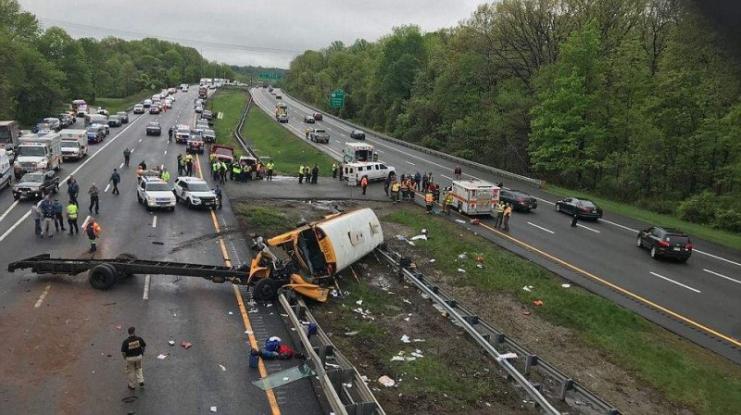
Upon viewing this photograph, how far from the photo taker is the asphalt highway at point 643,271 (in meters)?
19.2

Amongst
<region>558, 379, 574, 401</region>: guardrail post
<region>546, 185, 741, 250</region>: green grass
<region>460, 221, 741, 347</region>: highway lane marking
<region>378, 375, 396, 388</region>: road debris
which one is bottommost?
<region>378, 375, 396, 388</region>: road debris

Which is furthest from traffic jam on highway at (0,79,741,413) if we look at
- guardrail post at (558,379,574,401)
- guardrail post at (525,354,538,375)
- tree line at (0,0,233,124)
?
tree line at (0,0,233,124)

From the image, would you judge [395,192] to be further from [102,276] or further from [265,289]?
[102,276]

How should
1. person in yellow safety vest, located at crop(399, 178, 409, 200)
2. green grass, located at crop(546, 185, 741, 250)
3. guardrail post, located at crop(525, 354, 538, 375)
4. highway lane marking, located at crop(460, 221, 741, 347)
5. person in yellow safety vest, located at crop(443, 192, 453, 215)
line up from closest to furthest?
guardrail post, located at crop(525, 354, 538, 375) < highway lane marking, located at crop(460, 221, 741, 347) < green grass, located at crop(546, 185, 741, 250) < person in yellow safety vest, located at crop(443, 192, 453, 215) < person in yellow safety vest, located at crop(399, 178, 409, 200)

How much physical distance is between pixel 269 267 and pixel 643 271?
1702cm

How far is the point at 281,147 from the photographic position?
2630 inches

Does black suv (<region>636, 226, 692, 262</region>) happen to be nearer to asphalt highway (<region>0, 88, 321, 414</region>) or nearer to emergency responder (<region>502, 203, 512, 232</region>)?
emergency responder (<region>502, 203, 512, 232</region>)

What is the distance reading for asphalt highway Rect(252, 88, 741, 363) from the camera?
19.2 meters

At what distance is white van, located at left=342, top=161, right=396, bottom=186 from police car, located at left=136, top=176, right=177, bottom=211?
611 inches

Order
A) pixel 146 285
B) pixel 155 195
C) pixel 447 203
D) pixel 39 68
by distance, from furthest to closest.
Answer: pixel 39 68 < pixel 447 203 < pixel 155 195 < pixel 146 285

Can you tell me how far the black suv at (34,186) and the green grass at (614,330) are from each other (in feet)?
67.1

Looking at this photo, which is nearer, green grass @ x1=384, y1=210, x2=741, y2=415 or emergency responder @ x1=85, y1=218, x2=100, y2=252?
green grass @ x1=384, y1=210, x2=741, y2=415

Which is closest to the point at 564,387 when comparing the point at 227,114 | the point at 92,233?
the point at 92,233

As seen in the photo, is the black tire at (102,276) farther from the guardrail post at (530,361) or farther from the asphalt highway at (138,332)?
the guardrail post at (530,361)
